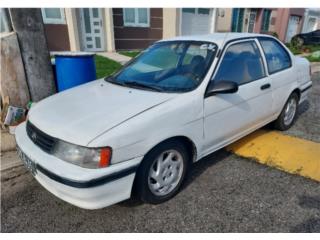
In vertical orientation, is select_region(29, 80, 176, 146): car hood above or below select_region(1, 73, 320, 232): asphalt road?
above

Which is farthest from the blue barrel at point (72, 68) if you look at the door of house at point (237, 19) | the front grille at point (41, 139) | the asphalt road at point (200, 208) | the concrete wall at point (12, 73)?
the door of house at point (237, 19)

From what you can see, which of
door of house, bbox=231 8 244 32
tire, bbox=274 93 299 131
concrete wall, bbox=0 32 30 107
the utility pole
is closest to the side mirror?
tire, bbox=274 93 299 131

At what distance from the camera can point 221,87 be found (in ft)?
8.50

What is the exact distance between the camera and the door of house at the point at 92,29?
10852 mm

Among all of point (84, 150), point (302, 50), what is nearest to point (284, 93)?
point (84, 150)

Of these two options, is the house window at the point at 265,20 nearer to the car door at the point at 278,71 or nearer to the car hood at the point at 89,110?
the car door at the point at 278,71

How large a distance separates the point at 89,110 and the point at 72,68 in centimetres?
209

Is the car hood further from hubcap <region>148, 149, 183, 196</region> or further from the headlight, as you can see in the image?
hubcap <region>148, 149, 183, 196</region>

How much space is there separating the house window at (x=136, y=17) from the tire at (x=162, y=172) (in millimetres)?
10799

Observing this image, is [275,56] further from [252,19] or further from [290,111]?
[252,19]

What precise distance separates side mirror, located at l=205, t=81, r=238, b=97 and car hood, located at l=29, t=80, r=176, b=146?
1.35 ft

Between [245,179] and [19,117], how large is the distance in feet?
11.3

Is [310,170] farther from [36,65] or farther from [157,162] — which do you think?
[36,65]

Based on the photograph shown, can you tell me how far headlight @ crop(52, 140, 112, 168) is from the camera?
198 cm
